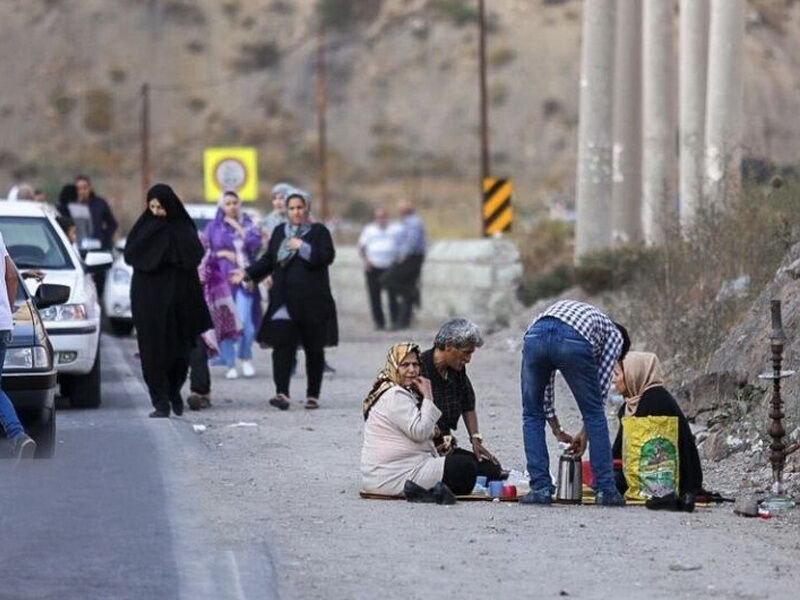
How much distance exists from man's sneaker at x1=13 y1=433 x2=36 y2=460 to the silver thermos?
342 cm

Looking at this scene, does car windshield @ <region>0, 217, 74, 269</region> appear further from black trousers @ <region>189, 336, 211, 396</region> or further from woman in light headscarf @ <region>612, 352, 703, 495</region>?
woman in light headscarf @ <region>612, 352, 703, 495</region>

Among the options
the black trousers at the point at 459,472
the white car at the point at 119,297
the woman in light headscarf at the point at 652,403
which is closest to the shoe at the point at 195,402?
the black trousers at the point at 459,472

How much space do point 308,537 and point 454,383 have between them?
2.21 m

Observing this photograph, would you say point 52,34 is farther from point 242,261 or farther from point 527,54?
point 242,261

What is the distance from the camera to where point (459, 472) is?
12.5 metres

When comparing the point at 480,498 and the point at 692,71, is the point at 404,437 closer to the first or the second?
the point at 480,498

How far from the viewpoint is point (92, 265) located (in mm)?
19281

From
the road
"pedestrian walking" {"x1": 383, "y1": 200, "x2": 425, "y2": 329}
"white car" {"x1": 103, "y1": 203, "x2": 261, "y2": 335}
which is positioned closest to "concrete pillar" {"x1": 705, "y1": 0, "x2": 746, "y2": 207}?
"pedestrian walking" {"x1": 383, "y1": 200, "x2": 425, "y2": 329}

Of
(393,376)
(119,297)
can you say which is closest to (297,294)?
(393,376)

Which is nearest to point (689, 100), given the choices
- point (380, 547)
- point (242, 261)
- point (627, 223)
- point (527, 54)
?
point (627, 223)

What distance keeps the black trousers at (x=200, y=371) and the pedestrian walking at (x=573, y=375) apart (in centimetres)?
675

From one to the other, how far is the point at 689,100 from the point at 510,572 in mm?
25344

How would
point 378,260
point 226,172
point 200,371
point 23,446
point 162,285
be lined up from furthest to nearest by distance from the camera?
1. point 226,172
2. point 378,260
3. point 200,371
4. point 162,285
5. point 23,446

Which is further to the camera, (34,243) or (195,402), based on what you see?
(34,243)
